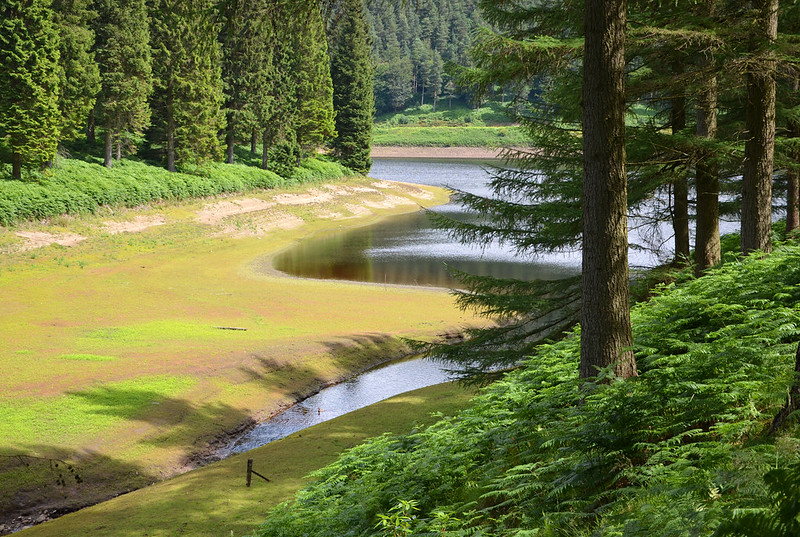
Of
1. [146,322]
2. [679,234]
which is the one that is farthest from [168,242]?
[679,234]

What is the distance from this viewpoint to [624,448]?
19.4 feet

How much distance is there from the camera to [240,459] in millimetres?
17516

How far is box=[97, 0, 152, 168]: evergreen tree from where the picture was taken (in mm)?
47156

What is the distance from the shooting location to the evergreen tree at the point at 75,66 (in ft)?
141

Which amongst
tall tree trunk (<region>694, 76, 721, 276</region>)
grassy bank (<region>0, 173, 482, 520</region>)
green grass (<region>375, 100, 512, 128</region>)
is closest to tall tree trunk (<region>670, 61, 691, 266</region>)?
tall tree trunk (<region>694, 76, 721, 276</region>)

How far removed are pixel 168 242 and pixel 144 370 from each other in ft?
74.3

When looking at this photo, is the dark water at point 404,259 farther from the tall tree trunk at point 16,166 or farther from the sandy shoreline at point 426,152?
the sandy shoreline at point 426,152

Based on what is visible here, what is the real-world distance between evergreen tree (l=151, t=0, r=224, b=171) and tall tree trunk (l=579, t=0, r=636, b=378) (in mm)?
49728

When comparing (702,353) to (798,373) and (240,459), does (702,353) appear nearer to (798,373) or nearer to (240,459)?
(798,373)

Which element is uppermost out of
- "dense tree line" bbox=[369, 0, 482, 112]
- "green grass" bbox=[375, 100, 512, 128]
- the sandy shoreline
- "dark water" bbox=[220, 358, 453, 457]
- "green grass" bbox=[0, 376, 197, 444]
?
"dense tree line" bbox=[369, 0, 482, 112]

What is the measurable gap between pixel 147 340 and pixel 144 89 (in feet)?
97.9

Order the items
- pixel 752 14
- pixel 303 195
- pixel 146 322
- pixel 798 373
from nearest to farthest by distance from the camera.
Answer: pixel 798 373 → pixel 752 14 → pixel 146 322 → pixel 303 195

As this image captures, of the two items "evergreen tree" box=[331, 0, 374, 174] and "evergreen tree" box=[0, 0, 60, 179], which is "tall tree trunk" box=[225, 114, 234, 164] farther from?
"evergreen tree" box=[0, 0, 60, 179]

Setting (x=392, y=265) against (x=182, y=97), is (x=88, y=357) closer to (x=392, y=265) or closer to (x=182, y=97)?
(x=392, y=265)
